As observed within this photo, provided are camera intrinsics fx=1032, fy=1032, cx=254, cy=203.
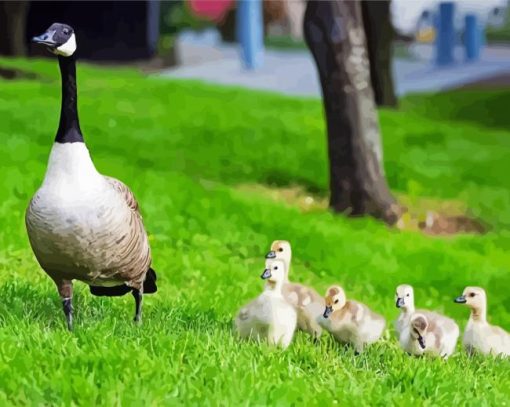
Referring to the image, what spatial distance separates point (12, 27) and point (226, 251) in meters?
19.1

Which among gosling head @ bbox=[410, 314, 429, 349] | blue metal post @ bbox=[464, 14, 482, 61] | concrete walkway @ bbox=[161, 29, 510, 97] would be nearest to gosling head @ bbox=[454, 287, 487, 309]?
gosling head @ bbox=[410, 314, 429, 349]

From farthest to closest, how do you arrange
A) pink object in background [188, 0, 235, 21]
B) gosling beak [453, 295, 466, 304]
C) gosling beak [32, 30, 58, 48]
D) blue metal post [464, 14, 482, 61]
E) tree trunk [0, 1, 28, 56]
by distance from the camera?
pink object in background [188, 0, 235, 21] < blue metal post [464, 14, 482, 61] < tree trunk [0, 1, 28, 56] < gosling beak [453, 295, 466, 304] < gosling beak [32, 30, 58, 48]

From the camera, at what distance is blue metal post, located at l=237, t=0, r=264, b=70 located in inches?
1226

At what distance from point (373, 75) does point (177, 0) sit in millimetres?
16414

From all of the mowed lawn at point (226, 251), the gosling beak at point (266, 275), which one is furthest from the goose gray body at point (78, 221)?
the gosling beak at point (266, 275)

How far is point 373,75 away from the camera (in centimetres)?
2478

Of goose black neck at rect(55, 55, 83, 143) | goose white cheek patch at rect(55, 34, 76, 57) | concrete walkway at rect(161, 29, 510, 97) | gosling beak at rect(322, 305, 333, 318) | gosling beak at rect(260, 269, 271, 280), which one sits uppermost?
goose white cheek patch at rect(55, 34, 76, 57)

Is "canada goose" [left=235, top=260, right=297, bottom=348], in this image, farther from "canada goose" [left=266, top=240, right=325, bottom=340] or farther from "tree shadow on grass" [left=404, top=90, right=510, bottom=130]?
"tree shadow on grass" [left=404, top=90, right=510, bottom=130]

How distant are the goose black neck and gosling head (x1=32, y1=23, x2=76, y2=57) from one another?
77mm

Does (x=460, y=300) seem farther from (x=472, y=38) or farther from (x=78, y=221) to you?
(x=472, y=38)

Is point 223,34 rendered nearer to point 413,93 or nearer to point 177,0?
point 177,0

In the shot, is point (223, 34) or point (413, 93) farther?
point (223, 34)

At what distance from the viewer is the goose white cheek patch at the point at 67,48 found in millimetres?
6270

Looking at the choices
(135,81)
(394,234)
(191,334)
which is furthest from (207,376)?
(135,81)
